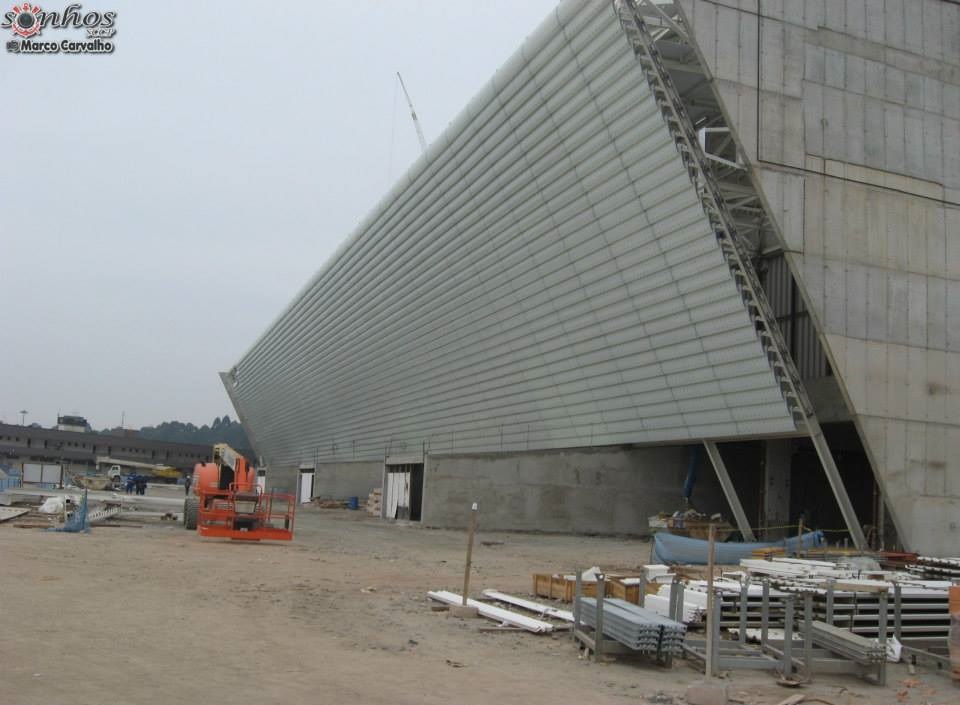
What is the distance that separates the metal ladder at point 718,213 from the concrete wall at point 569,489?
10952 mm

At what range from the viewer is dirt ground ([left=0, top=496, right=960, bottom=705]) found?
825 centimetres

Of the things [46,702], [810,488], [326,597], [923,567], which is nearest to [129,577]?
[326,597]

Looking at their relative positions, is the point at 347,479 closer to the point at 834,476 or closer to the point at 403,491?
the point at 403,491

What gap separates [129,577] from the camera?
16.0 m

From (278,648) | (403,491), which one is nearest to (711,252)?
(278,648)

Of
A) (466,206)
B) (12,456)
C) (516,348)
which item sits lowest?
(12,456)

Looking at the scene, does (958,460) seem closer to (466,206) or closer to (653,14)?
(653,14)

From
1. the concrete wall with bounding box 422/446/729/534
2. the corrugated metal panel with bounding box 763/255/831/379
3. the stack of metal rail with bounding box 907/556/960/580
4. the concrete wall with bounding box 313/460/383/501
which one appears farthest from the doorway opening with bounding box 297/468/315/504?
the stack of metal rail with bounding box 907/556/960/580

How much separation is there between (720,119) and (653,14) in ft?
21.5

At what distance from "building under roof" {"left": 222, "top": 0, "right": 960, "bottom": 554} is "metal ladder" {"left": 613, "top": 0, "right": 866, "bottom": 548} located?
8cm

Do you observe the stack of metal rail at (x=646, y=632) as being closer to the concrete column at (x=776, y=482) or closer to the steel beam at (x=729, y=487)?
the steel beam at (x=729, y=487)

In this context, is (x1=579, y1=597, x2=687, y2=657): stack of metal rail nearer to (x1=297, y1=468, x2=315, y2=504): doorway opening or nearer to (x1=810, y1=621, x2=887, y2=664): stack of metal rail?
(x1=810, y1=621, x2=887, y2=664): stack of metal rail

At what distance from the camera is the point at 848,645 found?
10250 mm

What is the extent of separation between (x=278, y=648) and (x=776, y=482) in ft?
90.7
